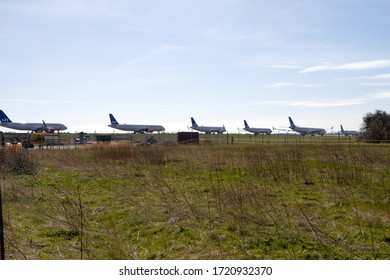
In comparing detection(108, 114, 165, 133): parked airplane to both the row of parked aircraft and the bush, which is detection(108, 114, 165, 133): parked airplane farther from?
the bush

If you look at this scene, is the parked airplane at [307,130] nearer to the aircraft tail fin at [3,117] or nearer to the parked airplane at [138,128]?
the parked airplane at [138,128]

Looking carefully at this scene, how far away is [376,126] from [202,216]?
48305 millimetres

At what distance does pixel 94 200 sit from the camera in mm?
9805

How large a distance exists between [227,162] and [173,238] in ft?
37.8

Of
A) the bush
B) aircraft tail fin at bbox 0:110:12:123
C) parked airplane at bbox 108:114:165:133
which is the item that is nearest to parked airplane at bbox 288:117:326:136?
parked airplane at bbox 108:114:165:133

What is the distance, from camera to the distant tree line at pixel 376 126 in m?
49.4

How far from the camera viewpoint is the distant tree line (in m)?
49.4

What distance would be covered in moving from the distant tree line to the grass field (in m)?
38.4

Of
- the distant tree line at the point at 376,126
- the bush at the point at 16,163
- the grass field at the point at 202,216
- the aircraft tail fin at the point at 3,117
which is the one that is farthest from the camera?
the aircraft tail fin at the point at 3,117

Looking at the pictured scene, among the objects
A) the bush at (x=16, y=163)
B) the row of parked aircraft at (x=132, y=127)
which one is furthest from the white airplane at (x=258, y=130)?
the bush at (x=16, y=163)

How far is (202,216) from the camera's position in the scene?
7625 mm

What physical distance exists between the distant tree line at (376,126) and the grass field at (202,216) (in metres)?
38.4
